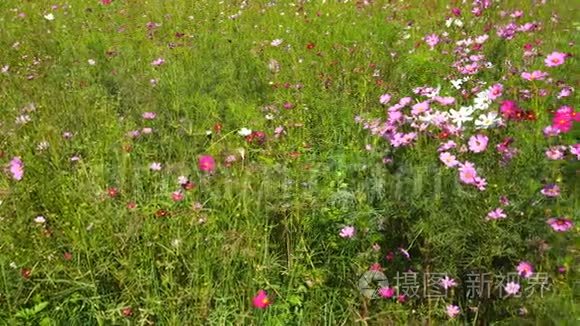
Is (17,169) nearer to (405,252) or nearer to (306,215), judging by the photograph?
(306,215)

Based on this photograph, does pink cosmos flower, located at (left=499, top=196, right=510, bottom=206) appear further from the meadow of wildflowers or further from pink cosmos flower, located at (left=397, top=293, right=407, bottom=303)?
pink cosmos flower, located at (left=397, top=293, right=407, bottom=303)

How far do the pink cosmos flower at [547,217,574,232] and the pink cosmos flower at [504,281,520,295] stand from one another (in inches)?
9.3

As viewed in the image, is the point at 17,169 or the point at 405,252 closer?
the point at 405,252

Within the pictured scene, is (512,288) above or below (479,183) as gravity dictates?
below

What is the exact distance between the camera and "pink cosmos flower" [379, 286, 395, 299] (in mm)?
1910

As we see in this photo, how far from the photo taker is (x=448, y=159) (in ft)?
6.43

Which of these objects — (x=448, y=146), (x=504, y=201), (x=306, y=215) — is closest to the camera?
(x=504, y=201)

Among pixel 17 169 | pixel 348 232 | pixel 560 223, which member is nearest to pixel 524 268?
pixel 560 223

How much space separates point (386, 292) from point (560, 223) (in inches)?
25.1

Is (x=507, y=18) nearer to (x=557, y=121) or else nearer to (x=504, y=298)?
(x=557, y=121)

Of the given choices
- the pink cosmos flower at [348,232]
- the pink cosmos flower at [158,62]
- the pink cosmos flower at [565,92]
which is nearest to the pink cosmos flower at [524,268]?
the pink cosmos flower at [348,232]

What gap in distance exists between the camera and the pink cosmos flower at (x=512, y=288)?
1800mm

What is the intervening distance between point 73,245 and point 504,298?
162 cm

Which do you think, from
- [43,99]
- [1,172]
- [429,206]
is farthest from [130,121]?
[429,206]
